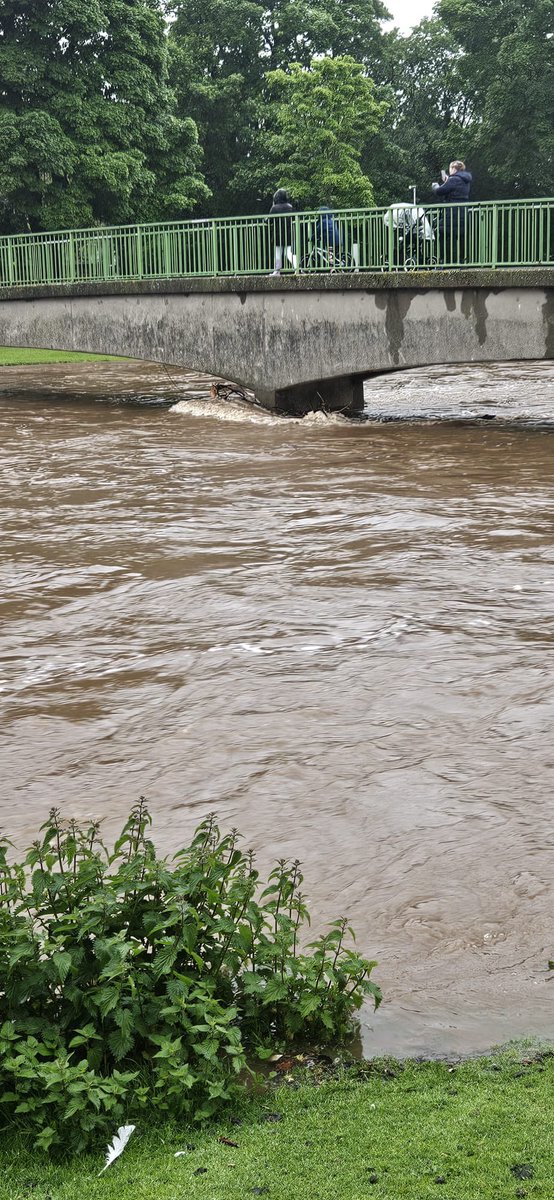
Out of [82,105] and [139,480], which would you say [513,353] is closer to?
[139,480]

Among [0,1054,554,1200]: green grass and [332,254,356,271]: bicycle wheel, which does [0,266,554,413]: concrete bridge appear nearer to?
[332,254,356,271]: bicycle wheel

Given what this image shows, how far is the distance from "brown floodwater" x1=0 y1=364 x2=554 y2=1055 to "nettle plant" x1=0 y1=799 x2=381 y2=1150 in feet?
1.24

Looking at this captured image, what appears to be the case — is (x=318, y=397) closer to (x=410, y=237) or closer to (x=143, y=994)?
(x=410, y=237)

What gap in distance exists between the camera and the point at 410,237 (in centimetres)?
2014

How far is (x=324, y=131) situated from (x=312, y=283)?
1295 inches

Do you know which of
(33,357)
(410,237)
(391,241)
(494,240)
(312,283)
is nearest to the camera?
(494,240)

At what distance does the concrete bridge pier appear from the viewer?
2270cm

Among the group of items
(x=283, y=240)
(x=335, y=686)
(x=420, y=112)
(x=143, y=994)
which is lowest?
(x=335, y=686)

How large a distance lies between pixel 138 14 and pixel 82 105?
12.0 ft

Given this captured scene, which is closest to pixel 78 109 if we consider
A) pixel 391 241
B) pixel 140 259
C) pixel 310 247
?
pixel 140 259

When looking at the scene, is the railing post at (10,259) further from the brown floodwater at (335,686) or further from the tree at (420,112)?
the tree at (420,112)

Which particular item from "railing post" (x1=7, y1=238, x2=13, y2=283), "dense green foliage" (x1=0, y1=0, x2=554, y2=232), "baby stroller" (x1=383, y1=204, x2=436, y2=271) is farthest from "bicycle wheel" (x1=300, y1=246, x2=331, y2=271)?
"dense green foliage" (x1=0, y1=0, x2=554, y2=232)

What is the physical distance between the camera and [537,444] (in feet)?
61.0

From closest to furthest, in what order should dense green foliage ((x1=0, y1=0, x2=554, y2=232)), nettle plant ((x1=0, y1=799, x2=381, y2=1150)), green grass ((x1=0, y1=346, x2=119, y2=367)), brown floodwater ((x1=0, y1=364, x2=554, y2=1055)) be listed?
nettle plant ((x1=0, y1=799, x2=381, y2=1150)), brown floodwater ((x1=0, y1=364, x2=554, y2=1055)), green grass ((x1=0, y1=346, x2=119, y2=367)), dense green foliage ((x1=0, y1=0, x2=554, y2=232))
